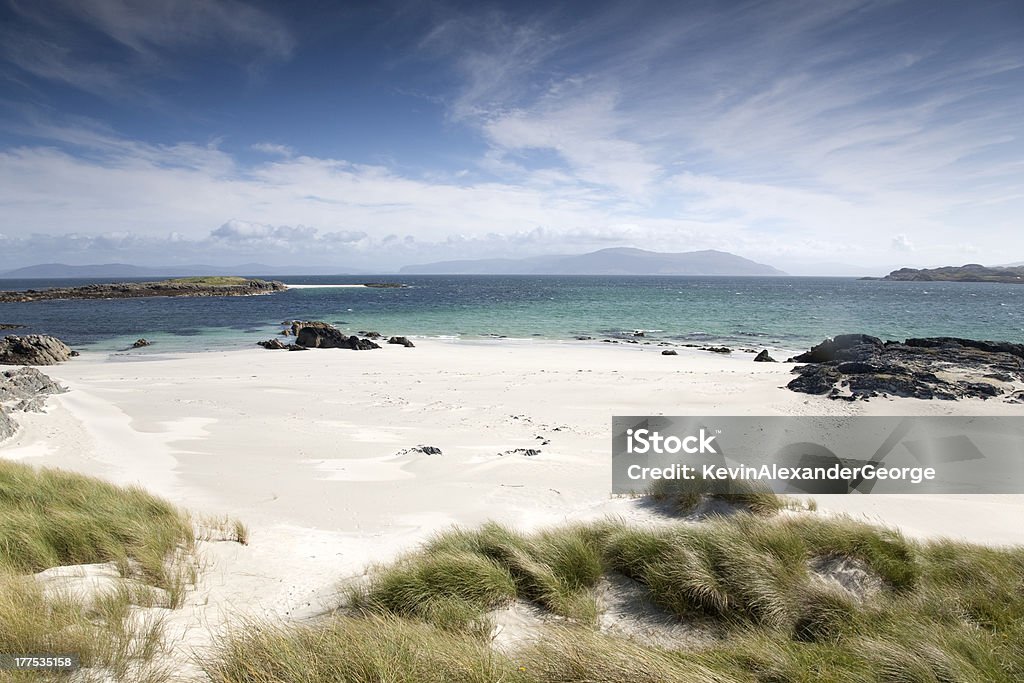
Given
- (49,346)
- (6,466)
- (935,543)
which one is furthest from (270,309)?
(935,543)

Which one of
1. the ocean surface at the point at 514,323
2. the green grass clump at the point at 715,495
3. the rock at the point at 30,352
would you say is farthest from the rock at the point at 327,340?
the green grass clump at the point at 715,495

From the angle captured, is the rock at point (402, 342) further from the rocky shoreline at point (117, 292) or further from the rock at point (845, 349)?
the rocky shoreline at point (117, 292)

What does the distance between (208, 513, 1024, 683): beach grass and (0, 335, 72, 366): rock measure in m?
30.2

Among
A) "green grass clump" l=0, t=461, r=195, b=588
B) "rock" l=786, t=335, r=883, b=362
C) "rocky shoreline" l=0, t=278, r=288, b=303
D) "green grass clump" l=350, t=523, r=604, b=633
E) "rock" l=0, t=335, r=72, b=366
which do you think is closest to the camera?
"green grass clump" l=350, t=523, r=604, b=633

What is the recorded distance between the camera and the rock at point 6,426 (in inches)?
442

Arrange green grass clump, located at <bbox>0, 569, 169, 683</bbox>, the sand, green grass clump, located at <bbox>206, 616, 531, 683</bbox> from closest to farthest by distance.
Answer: green grass clump, located at <bbox>206, 616, 531, 683</bbox> → green grass clump, located at <bbox>0, 569, 169, 683</bbox> → the sand

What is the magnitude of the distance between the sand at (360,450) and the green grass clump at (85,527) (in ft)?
1.88

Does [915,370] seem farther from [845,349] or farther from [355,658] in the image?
[355,658]

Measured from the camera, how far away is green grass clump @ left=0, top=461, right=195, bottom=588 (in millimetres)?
5285

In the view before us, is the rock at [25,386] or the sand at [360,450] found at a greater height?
the rock at [25,386]

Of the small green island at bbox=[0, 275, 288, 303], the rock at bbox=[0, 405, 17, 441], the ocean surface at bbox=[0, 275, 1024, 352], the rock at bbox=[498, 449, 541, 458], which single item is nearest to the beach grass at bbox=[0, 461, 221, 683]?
the rock at bbox=[0, 405, 17, 441]

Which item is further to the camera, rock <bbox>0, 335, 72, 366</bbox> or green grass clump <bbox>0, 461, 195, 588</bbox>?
rock <bbox>0, 335, 72, 366</bbox>

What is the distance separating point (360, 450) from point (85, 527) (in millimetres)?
5708

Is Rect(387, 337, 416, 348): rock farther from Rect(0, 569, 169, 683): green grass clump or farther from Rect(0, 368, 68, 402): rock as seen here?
Rect(0, 569, 169, 683): green grass clump
